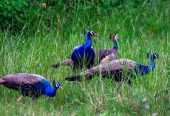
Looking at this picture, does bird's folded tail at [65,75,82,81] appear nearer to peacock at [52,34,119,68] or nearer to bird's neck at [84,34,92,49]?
peacock at [52,34,119,68]

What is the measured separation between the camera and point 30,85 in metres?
8.92

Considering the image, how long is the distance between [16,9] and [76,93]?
3.83 metres

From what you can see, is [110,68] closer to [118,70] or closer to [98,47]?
[118,70]

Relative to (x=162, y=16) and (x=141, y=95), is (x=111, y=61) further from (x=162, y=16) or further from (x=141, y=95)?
(x=162, y=16)

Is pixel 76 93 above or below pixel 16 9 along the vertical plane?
below

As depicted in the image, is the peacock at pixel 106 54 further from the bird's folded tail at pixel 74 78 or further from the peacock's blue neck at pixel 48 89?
the peacock's blue neck at pixel 48 89

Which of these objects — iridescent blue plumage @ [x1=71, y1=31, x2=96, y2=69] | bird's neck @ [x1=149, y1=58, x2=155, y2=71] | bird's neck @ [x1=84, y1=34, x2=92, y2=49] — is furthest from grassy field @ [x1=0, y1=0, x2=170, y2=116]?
bird's neck @ [x1=84, y1=34, x2=92, y2=49]

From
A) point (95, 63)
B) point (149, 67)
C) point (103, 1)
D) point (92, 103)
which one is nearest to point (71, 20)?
point (103, 1)

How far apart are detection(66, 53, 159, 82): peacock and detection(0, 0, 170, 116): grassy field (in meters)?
0.09

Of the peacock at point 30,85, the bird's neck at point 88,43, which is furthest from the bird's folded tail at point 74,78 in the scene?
the bird's neck at point 88,43

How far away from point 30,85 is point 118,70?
1204mm

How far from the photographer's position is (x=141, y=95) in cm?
823

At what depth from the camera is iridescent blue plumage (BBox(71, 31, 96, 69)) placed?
A: 1046cm

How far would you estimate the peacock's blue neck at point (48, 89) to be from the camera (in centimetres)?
882
